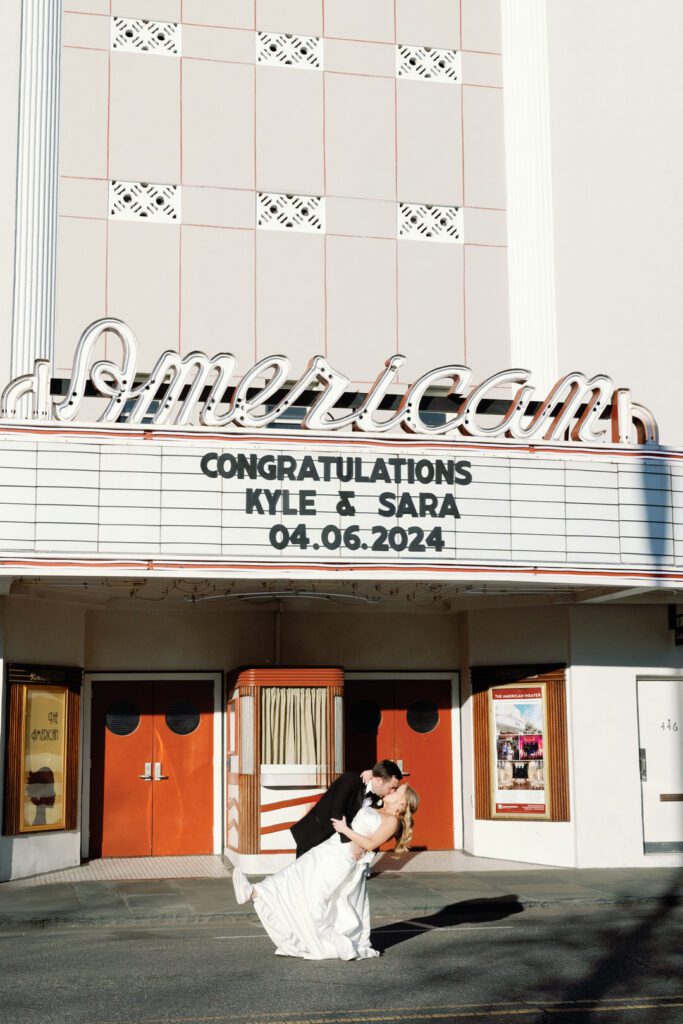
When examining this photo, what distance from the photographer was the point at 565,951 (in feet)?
37.1

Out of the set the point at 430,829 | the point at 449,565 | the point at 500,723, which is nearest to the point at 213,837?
the point at 430,829

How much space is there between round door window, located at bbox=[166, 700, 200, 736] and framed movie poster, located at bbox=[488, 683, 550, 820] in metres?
4.28

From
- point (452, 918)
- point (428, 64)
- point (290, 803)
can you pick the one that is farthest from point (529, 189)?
point (452, 918)

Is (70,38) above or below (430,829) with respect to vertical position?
above

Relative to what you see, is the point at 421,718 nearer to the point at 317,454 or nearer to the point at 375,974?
the point at 317,454

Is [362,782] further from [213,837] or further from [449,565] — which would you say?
[213,837]

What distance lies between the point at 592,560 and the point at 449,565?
1783 mm

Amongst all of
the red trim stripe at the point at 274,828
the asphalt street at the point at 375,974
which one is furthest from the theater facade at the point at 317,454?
the asphalt street at the point at 375,974

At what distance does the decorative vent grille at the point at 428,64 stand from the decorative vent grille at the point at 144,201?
13.9 feet

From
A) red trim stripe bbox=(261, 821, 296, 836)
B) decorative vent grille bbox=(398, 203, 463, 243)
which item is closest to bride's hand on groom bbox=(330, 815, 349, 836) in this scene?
red trim stripe bbox=(261, 821, 296, 836)

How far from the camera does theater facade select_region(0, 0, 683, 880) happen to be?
14.5m

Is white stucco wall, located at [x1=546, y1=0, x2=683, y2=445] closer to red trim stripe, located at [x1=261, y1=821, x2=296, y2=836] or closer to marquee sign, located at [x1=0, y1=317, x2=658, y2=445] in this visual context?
marquee sign, located at [x1=0, y1=317, x2=658, y2=445]

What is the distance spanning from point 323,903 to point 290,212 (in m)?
11.6

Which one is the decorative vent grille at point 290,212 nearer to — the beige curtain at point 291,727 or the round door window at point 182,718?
the beige curtain at point 291,727
